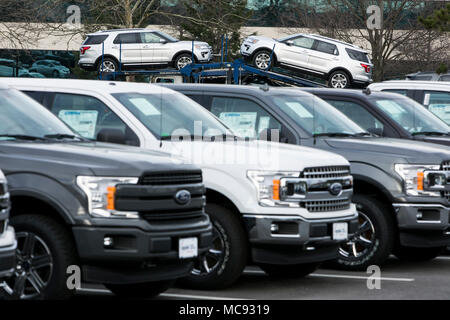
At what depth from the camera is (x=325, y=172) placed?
10.2 meters

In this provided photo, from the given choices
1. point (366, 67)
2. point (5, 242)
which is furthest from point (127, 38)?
point (5, 242)

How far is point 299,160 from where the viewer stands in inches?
395

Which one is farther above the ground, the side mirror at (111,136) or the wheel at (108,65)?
the wheel at (108,65)

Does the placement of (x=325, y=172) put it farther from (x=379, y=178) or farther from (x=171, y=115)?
(x=171, y=115)

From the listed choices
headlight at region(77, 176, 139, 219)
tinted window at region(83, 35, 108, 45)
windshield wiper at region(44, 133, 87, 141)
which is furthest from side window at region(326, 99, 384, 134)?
tinted window at region(83, 35, 108, 45)

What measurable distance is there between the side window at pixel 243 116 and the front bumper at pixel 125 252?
346 cm

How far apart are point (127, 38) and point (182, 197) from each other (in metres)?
21.9

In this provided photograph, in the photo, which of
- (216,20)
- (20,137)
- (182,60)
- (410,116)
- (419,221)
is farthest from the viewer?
(216,20)

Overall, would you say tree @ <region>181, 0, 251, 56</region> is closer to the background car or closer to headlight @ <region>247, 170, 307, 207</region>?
the background car

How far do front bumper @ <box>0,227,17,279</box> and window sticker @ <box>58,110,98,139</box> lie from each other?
327cm

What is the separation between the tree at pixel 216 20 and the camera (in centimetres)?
4334

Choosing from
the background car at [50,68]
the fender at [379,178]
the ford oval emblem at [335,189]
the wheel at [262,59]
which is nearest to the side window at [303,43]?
the wheel at [262,59]

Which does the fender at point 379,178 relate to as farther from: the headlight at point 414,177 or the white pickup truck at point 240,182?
the white pickup truck at point 240,182
